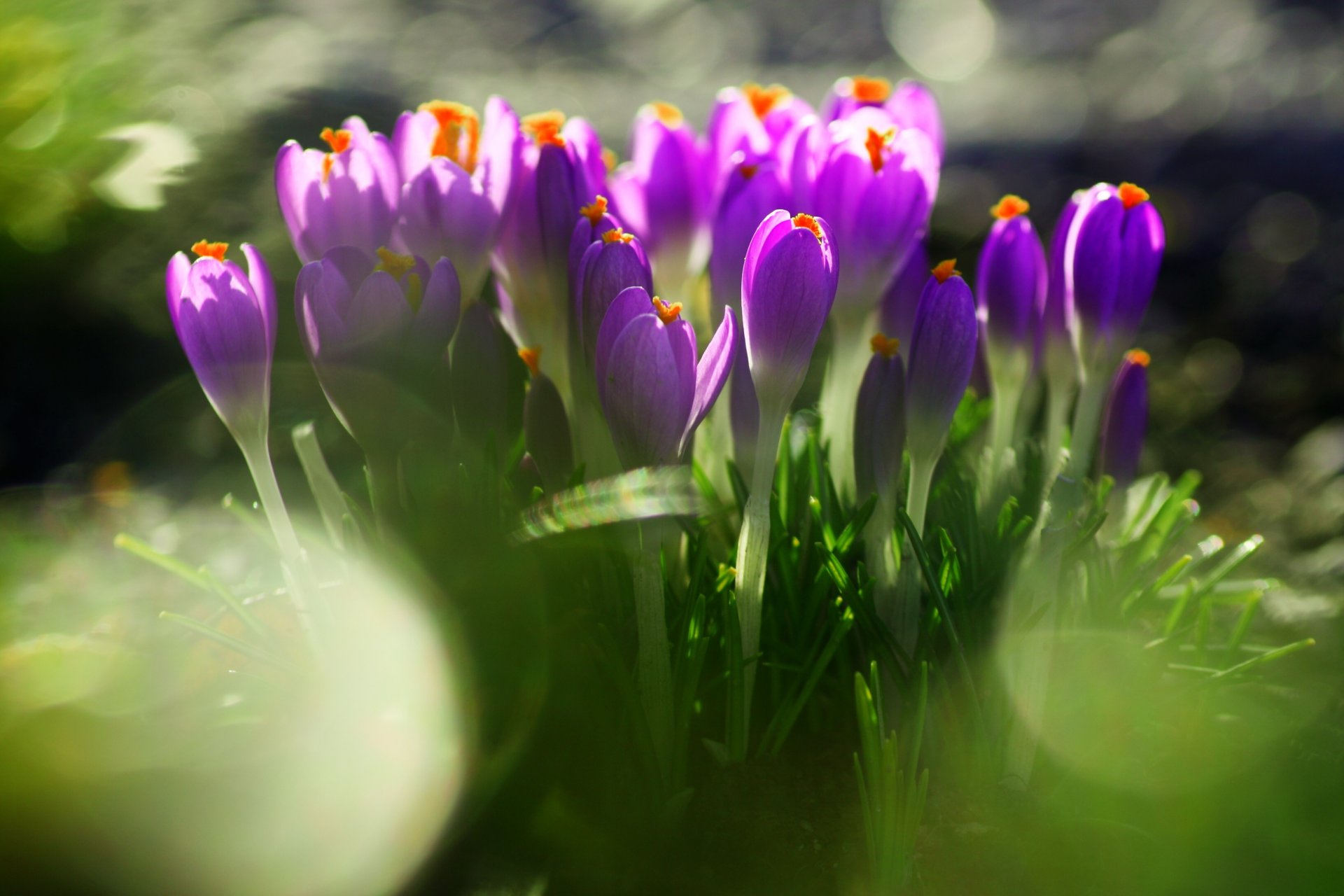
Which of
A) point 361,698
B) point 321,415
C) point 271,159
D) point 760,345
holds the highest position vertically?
point 760,345

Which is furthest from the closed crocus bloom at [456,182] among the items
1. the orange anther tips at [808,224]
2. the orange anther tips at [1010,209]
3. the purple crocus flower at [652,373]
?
the orange anther tips at [1010,209]

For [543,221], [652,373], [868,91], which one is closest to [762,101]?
[868,91]

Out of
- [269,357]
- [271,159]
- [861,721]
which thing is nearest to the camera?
[861,721]

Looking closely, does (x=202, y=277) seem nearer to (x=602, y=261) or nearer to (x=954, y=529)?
(x=602, y=261)

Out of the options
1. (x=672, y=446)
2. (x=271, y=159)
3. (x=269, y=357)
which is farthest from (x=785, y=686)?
(x=271, y=159)

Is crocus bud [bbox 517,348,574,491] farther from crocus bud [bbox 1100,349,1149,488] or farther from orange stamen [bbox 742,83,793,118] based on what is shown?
crocus bud [bbox 1100,349,1149,488]

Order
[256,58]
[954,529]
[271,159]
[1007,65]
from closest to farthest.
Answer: [954,529], [271,159], [256,58], [1007,65]

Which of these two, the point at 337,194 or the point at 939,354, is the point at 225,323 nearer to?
the point at 337,194
